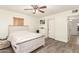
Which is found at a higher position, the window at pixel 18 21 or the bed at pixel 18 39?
the window at pixel 18 21

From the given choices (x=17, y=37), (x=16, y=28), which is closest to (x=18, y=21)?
(x=16, y=28)

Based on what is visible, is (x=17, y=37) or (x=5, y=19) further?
(x=17, y=37)

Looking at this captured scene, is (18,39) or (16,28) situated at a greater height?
(16,28)

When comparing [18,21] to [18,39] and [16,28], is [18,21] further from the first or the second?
[18,39]

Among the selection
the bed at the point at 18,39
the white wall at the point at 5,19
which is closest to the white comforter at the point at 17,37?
the bed at the point at 18,39

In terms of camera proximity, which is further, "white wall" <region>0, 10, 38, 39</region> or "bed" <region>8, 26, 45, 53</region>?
"bed" <region>8, 26, 45, 53</region>

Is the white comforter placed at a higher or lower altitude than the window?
lower

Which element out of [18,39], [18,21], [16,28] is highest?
[18,21]

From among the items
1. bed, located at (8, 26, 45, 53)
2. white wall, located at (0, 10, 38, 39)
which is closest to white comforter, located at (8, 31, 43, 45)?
bed, located at (8, 26, 45, 53)

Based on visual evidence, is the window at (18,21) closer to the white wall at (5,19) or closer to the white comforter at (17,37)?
the white wall at (5,19)

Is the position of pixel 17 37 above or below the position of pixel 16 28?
below

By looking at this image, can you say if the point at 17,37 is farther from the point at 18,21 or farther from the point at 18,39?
the point at 18,21

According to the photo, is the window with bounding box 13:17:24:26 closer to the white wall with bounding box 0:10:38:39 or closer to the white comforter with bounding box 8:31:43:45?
the white wall with bounding box 0:10:38:39
